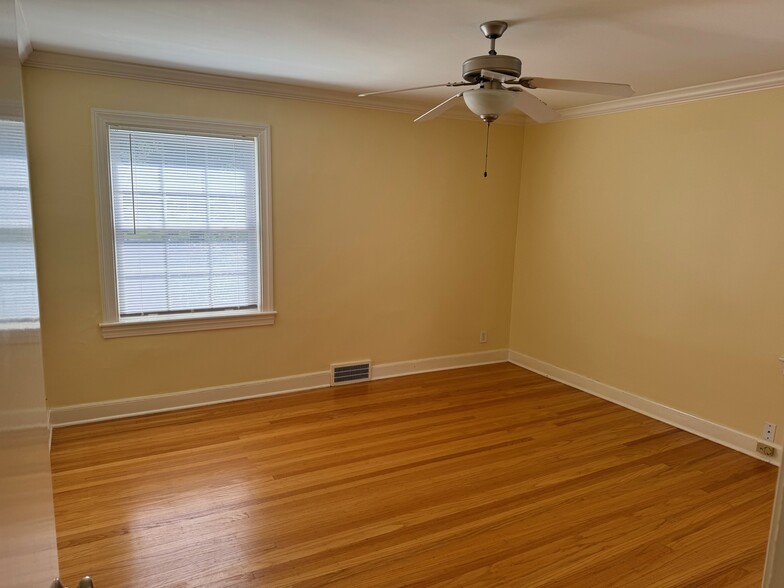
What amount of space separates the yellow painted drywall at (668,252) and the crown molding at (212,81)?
1318 millimetres

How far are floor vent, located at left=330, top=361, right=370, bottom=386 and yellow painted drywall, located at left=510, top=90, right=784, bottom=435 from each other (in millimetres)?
1793

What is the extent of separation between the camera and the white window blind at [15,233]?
0.60 meters

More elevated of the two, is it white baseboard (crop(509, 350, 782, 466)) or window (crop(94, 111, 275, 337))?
window (crop(94, 111, 275, 337))

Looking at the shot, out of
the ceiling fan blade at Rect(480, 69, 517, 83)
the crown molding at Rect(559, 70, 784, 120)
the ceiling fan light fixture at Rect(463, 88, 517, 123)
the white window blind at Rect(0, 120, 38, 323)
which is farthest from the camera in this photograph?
the crown molding at Rect(559, 70, 784, 120)

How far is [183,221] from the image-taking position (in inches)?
Answer: 150

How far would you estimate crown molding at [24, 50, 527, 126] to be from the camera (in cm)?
326

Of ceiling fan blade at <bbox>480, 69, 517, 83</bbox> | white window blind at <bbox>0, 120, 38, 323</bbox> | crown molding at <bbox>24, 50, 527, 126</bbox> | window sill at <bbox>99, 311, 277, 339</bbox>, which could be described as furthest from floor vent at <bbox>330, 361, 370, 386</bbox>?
white window blind at <bbox>0, 120, 38, 323</bbox>

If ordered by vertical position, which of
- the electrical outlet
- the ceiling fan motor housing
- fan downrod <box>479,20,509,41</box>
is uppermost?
fan downrod <box>479,20,509,41</box>

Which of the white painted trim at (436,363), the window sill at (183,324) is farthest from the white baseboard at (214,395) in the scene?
the window sill at (183,324)

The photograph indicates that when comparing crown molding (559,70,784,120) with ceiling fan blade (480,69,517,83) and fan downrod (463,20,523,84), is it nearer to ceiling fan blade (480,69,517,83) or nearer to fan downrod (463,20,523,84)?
fan downrod (463,20,523,84)

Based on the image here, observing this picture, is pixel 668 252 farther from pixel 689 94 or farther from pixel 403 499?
pixel 403 499

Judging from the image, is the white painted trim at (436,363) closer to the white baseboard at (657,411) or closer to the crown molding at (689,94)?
the white baseboard at (657,411)

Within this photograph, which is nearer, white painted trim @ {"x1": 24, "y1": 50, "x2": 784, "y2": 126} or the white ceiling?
the white ceiling

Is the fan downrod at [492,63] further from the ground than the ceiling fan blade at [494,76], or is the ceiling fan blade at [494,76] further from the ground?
the fan downrod at [492,63]
